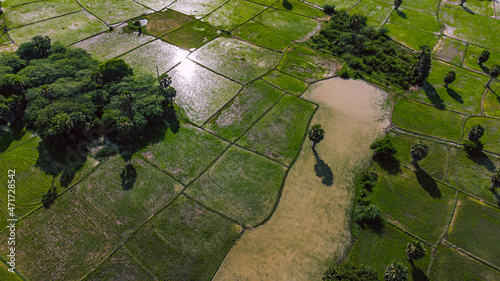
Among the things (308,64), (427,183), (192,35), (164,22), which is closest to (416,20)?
(308,64)

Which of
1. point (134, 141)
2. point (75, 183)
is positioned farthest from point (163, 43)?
point (75, 183)

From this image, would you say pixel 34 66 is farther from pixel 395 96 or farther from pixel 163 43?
pixel 395 96

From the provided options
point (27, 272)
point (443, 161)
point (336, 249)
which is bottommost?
point (27, 272)

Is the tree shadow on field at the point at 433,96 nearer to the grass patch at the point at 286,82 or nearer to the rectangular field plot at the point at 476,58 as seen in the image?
the rectangular field plot at the point at 476,58

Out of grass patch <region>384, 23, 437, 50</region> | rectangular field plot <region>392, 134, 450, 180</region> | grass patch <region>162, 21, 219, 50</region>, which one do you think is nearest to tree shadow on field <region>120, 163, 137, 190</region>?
grass patch <region>162, 21, 219, 50</region>

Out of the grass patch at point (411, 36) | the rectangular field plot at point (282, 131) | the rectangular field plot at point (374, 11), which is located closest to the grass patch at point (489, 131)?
the grass patch at point (411, 36)
